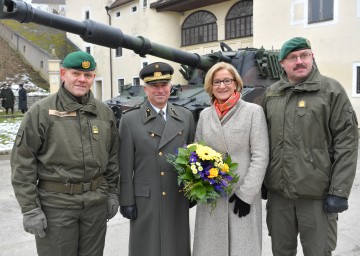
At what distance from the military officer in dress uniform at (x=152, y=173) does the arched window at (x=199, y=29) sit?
71.4ft

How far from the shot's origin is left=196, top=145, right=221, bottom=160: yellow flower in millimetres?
2941

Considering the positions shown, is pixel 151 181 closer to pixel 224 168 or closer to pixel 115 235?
pixel 224 168

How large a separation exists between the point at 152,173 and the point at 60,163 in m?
0.74

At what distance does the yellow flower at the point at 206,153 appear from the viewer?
294 centimetres

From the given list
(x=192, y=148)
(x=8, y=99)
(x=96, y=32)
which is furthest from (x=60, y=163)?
(x=8, y=99)

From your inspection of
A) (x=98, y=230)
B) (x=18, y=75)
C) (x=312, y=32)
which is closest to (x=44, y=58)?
(x=18, y=75)

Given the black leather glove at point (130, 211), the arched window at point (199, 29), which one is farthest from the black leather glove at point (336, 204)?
the arched window at point (199, 29)

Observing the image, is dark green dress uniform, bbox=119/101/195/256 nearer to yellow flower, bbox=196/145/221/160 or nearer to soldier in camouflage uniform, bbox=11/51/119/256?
soldier in camouflage uniform, bbox=11/51/119/256

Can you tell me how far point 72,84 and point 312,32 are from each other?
16.8 metres

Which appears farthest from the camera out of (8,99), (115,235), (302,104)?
(8,99)

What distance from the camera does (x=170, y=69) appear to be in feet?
11.2

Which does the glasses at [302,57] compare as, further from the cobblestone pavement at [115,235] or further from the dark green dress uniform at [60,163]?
the cobblestone pavement at [115,235]

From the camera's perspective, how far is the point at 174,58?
8.24 m

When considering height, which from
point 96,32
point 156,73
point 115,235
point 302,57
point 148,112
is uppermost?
point 96,32
